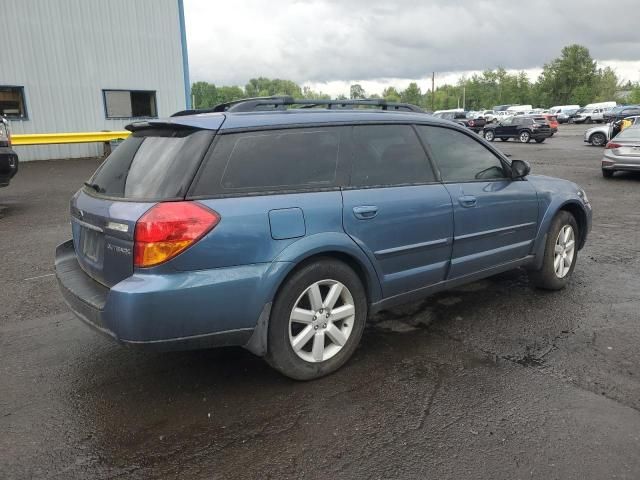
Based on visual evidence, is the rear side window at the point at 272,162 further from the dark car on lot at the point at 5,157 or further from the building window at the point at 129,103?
the building window at the point at 129,103

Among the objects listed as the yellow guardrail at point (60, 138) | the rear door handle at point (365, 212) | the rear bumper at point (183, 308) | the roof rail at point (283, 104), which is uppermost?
the roof rail at point (283, 104)

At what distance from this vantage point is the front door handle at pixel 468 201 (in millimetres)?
3945

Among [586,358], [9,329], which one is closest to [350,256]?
[586,358]

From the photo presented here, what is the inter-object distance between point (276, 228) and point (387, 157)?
1.14 metres

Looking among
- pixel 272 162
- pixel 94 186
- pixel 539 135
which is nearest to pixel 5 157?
pixel 94 186

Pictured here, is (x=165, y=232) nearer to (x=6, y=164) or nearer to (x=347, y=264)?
Result: (x=347, y=264)

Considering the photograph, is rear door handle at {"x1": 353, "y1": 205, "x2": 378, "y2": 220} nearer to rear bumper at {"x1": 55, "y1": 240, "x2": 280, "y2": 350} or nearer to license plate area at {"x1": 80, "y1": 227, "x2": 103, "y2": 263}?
rear bumper at {"x1": 55, "y1": 240, "x2": 280, "y2": 350}

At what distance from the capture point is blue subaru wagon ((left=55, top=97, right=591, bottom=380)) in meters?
2.77

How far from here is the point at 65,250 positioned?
3828 mm

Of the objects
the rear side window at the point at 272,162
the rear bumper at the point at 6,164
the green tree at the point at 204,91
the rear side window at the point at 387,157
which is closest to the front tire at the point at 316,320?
the rear side window at the point at 272,162

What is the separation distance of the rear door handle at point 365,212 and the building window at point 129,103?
61.7 feet

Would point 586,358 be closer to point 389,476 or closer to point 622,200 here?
point 389,476

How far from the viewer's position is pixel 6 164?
8.51 metres

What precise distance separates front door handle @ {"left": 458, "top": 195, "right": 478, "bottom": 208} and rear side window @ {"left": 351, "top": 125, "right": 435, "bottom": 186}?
0.98 ft
